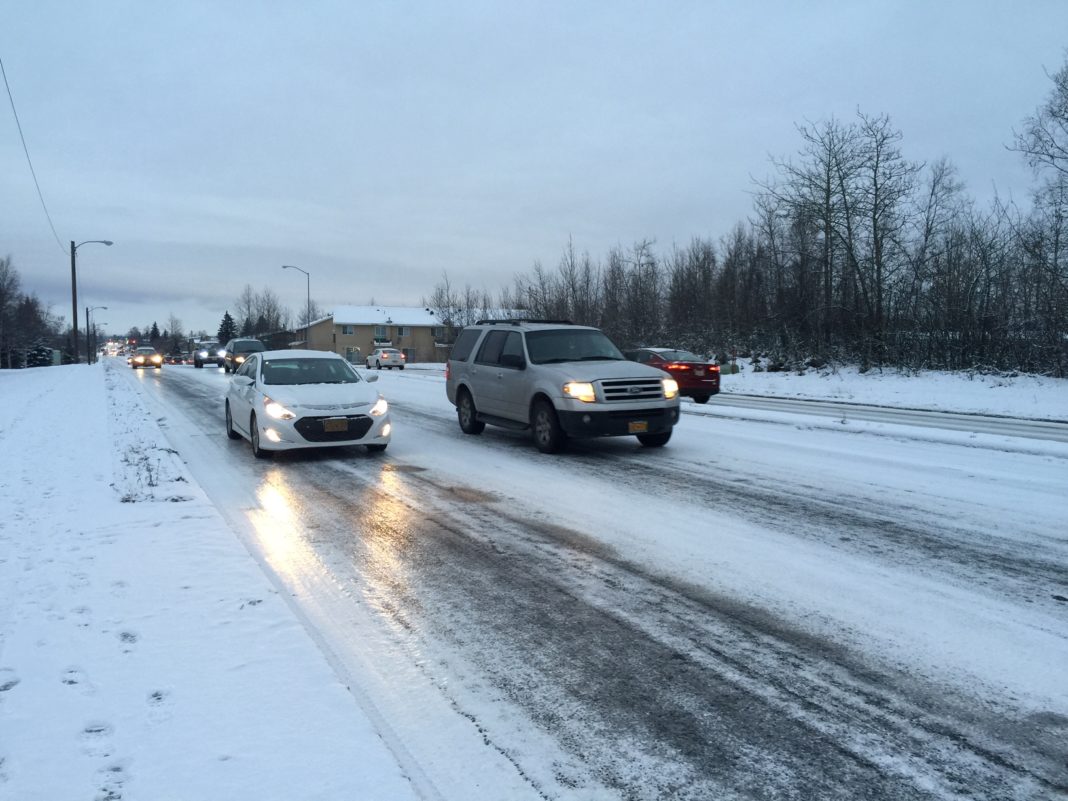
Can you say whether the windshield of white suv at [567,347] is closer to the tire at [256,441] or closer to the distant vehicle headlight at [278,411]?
the distant vehicle headlight at [278,411]

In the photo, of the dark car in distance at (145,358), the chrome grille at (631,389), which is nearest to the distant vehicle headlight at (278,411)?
the chrome grille at (631,389)

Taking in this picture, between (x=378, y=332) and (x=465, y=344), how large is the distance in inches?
3257

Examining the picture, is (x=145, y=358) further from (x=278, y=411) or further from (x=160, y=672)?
(x=160, y=672)

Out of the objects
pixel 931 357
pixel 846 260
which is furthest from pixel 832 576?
pixel 846 260

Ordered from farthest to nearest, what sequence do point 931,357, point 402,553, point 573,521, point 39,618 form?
point 931,357 < point 573,521 < point 402,553 < point 39,618

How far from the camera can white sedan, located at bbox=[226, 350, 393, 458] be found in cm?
1034

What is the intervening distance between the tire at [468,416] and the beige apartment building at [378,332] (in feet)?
254

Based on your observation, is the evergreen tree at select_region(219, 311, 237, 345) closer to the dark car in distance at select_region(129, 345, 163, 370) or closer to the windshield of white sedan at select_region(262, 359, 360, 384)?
the dark car in distance at select_region(129, 345, 163, 370)

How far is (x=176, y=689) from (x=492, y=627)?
1.68m

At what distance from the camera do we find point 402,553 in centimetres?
589

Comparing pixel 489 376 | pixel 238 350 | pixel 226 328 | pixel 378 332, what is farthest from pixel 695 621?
pixel 226 328

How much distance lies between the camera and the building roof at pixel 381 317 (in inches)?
3664

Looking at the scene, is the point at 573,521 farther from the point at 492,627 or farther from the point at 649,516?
the point at 492,627

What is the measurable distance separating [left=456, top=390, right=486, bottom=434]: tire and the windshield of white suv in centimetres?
197
